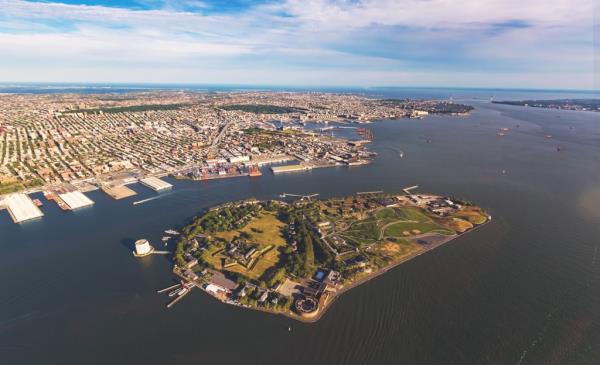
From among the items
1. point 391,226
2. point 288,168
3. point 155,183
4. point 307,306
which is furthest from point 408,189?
Result: point 155,183

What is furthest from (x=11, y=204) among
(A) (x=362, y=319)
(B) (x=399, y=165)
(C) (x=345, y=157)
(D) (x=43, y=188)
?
(B) (x=399, y=165)

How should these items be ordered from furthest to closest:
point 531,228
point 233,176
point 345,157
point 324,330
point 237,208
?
point 345,157, point 233,176, point 237,208, point 531,228, point 324,330

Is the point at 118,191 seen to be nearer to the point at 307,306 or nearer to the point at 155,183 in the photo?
the point at 155,183

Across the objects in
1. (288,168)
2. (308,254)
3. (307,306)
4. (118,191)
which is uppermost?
(288,168)

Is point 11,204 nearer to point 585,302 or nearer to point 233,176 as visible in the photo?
point 233,176

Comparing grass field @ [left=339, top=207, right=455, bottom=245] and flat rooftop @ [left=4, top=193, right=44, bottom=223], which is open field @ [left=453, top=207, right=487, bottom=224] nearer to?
grass field @ [left=339, top=207, right=455, bottom=245]

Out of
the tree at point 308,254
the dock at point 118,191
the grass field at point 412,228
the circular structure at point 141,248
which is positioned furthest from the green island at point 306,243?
the dock at point 118,191

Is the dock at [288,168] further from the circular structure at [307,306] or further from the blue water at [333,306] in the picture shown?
the circular structure at [307,306]
